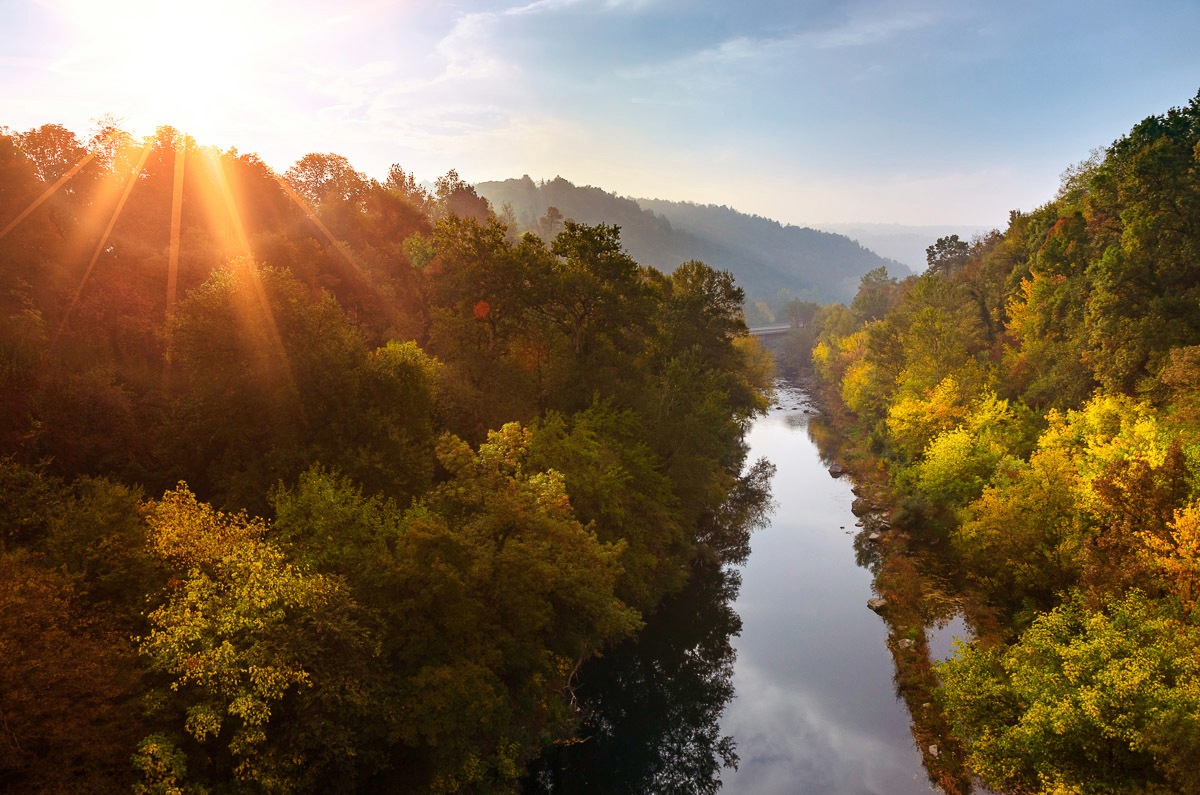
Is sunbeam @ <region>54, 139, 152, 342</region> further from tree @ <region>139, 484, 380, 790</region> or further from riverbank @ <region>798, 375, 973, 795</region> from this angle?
riverbank @ <region>798, 375, 973, 795</region>

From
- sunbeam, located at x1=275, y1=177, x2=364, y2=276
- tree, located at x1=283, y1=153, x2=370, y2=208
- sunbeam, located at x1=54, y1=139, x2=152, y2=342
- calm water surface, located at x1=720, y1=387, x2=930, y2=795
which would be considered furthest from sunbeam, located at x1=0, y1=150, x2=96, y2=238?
calm water surface, located at x1=720, y1=387, x2=930, y2=795

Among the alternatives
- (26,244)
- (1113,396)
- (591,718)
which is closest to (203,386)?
(26,244)

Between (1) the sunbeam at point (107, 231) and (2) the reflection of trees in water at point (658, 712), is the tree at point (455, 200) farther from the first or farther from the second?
(2) the reflection of trees in water at point (658, 712)

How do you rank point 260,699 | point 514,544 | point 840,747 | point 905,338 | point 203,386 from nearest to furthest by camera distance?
point 260,699 → point 514,544 → point 203,386 → point 840,747 → point 905,338

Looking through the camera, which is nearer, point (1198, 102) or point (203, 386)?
point (203, 386)

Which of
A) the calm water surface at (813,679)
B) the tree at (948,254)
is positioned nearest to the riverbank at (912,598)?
the calm water surface at (813,679)

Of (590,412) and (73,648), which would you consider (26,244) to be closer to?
(73,648)
